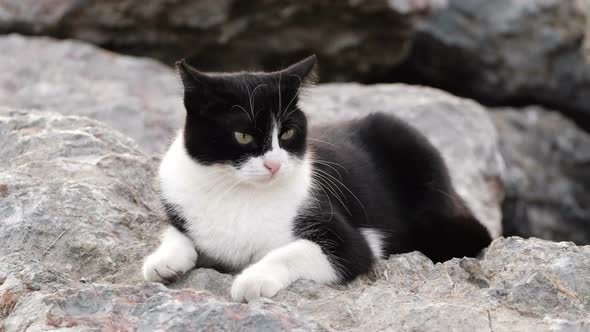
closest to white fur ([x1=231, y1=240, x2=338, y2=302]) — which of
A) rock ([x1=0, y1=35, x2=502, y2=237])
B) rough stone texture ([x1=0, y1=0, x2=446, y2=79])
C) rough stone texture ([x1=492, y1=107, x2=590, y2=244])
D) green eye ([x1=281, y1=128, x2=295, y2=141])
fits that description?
green eye ([x1=281, y1=128, x2=295, y2=141])

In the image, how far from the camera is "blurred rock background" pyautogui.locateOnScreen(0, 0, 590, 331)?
8.23 ft

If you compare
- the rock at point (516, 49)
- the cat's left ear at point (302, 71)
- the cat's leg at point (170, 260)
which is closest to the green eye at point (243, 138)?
the cat's left ear at point (302, 71)

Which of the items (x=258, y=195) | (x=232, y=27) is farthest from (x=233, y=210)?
(x=232, y=27)

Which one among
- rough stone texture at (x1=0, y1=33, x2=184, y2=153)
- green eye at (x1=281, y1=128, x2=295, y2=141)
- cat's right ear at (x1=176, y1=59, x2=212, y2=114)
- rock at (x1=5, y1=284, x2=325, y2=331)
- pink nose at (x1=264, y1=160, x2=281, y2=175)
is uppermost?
cat's right ear at (x1=176, y1=59, x2=212, y2=114)

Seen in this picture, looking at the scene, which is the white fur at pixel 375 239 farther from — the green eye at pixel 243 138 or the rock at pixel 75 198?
the rock at pixel 75 198

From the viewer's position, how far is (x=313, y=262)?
2.91m

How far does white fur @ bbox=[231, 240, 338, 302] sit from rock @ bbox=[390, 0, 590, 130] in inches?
164

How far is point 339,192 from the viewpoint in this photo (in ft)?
11.1

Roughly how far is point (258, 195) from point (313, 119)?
7.66ft

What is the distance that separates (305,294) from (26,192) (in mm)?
1202

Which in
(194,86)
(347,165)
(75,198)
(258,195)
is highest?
(194,86)

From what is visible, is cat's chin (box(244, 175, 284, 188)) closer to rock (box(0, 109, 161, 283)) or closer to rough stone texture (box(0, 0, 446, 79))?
rock (box(0, 109, 161, 283))

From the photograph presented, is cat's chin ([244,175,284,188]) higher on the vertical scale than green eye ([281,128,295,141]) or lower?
lower

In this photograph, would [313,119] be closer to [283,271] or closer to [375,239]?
[375,239]
